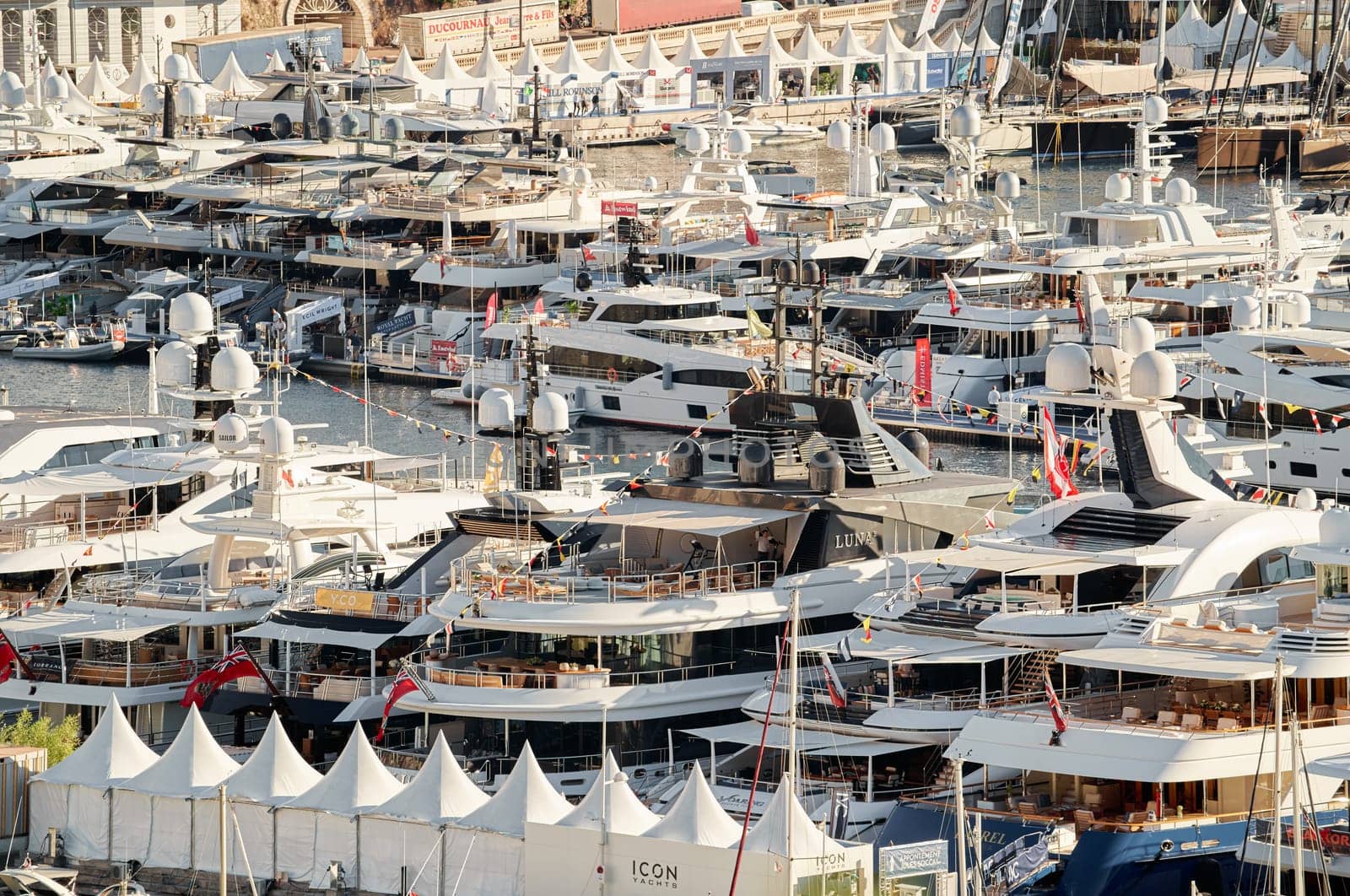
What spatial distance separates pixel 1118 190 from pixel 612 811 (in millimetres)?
36547

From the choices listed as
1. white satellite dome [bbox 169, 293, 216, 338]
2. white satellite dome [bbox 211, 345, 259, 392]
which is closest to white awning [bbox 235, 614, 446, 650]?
white satellite dome [bbox 211, 345, 259, 392]

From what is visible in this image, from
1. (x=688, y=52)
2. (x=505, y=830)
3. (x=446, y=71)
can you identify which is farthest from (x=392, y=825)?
(x=688, y=52)

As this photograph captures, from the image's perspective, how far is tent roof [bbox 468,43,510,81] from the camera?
9775 cm

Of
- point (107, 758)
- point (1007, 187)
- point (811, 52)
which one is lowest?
point (107, 758)

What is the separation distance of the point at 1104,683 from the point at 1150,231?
31.5 metres

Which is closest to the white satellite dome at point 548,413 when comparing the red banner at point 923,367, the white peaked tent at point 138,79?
the red banner at point 923,367

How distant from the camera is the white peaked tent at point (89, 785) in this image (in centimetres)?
2545

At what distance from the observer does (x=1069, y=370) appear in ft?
96.6

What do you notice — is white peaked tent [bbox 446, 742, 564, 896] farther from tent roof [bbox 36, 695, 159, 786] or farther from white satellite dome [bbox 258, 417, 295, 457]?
white satellite dome [bbox 258, 417, 295, 457]

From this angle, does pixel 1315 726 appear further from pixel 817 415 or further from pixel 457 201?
pixel 457 201

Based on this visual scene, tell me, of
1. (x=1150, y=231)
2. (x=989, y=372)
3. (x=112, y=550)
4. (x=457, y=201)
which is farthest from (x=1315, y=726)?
(x=457, y=201)

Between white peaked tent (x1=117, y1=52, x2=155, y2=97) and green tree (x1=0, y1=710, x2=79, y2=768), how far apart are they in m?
65.9

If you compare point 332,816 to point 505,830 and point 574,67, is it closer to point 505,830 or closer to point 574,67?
point 505,830

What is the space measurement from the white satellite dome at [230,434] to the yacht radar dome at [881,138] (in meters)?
34.9
